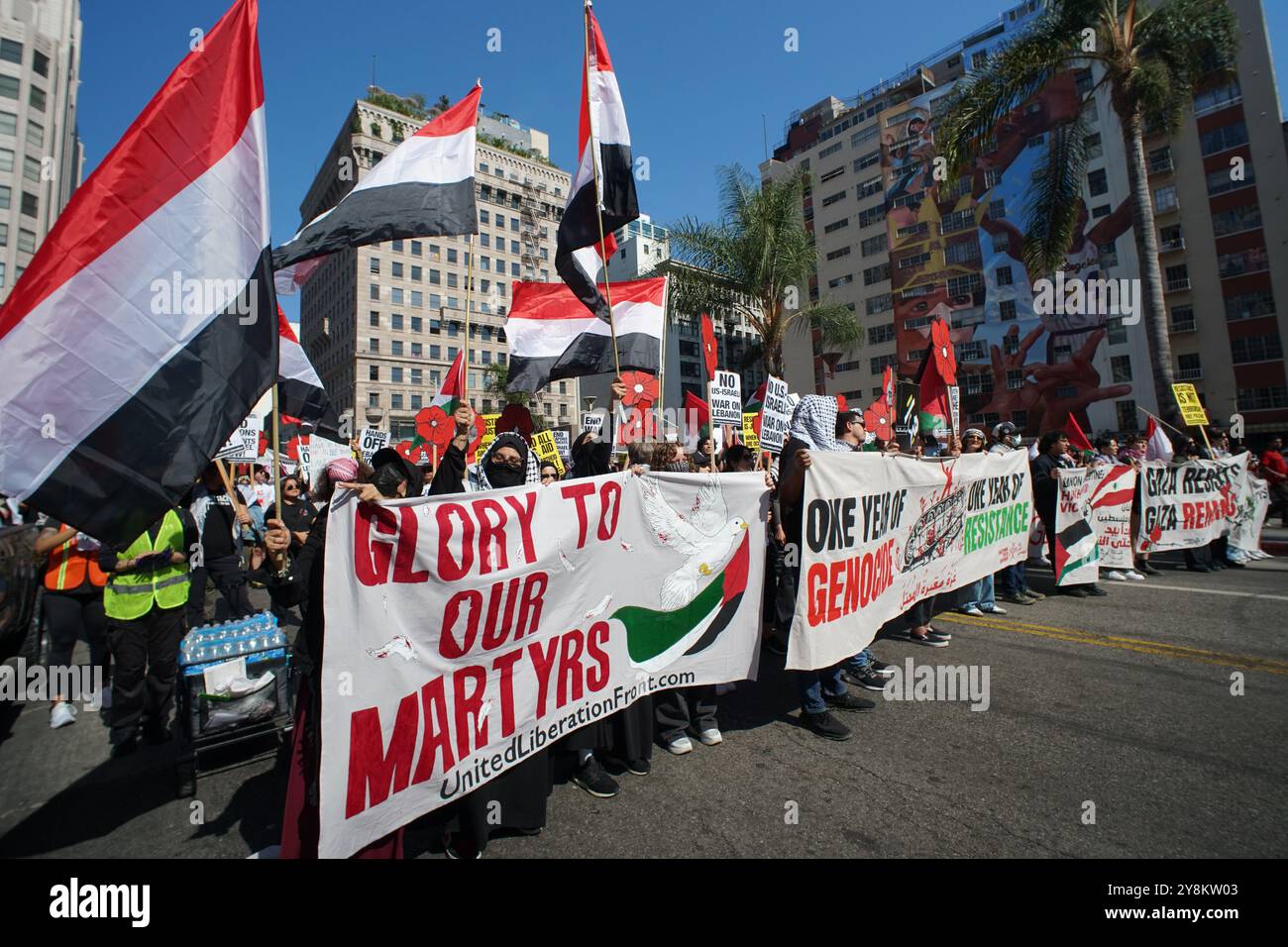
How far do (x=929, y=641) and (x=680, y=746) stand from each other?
316 centimetres

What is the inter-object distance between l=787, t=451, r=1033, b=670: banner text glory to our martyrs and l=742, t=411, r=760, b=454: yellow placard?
5.15 m

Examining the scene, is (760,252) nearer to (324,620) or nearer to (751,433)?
(751,433)

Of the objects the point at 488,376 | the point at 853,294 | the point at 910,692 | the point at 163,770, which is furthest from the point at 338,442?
the point at 488,376

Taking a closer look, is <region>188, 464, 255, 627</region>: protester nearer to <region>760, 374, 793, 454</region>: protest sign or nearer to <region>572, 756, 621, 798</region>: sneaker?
<region>572, 756, 621, 798</region>: sneaker

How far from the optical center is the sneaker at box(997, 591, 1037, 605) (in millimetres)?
7215

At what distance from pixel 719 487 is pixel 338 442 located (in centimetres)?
1056

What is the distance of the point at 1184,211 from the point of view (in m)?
36.6

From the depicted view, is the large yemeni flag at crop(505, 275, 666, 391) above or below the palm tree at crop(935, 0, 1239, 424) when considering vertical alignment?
below

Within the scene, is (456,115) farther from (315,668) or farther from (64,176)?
(64,176)

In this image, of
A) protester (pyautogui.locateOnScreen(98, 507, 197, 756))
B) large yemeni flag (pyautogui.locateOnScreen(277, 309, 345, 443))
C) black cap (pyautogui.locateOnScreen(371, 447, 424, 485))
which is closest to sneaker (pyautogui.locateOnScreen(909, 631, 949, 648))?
black cap (pyautogui.locateOnScreen(371, 447, 424, 485))

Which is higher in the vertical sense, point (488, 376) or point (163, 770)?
point (488, 376)

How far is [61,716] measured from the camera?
15.9 feet

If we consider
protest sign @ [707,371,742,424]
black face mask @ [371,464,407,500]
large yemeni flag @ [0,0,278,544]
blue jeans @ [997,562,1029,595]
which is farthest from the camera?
protest sign @ [707,371,742,424]

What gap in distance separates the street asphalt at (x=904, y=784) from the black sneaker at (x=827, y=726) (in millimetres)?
78
